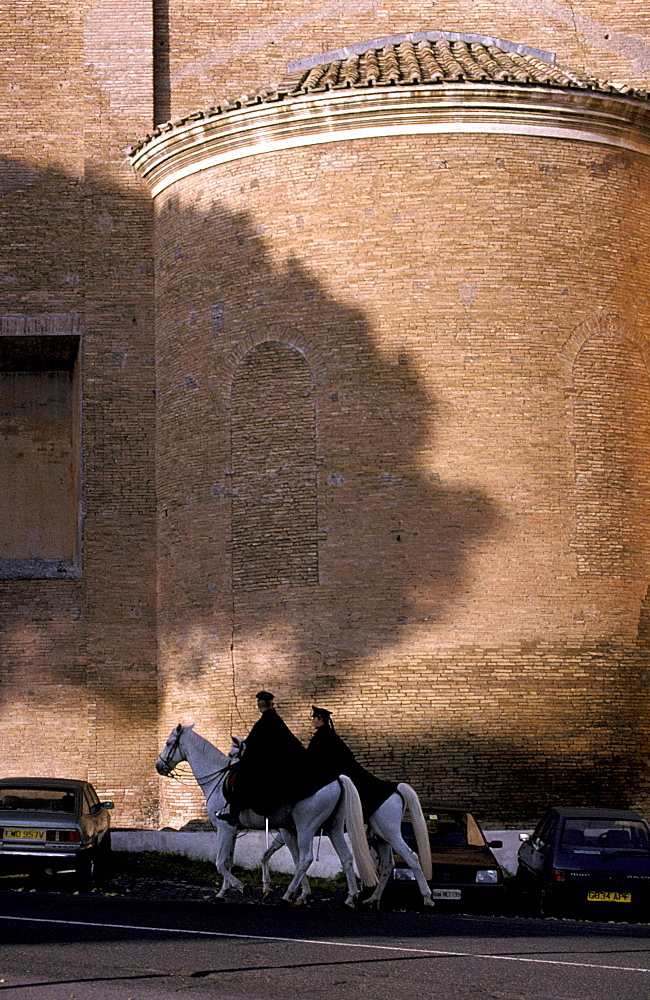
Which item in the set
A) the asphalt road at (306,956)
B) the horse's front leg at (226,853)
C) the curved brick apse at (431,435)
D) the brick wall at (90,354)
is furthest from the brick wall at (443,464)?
the asphalt road at (306,956)

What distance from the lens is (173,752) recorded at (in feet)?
52.6

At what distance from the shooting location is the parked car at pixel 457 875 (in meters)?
14.9

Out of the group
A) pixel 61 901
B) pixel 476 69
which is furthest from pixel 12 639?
pixel 476 69

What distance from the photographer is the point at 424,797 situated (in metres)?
19.5

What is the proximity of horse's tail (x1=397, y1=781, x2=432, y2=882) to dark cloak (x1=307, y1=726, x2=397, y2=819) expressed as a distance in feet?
0.43

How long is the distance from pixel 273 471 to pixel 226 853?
23.8 feet

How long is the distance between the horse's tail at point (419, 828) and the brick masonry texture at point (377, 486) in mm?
4982

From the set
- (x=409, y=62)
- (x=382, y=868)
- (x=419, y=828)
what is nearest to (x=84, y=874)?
(x=382, y=868)

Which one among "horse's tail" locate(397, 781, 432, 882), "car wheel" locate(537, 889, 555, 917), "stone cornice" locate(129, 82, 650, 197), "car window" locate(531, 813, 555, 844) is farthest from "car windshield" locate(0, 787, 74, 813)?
"stone cornice" locate(129, 82, 650, 197)

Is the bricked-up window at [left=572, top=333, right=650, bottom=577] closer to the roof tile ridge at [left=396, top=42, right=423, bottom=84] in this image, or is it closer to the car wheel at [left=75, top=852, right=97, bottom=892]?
the roof tile ridge at [left=396, top=42, right=423, bottom=84]

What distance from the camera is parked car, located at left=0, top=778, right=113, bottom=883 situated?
16.4 m

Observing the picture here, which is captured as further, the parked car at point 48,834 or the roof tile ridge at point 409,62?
the roof tile ridge at point 409,62

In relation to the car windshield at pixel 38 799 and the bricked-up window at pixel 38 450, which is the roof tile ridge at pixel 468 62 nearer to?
the bricked-up window at pixel 38 450

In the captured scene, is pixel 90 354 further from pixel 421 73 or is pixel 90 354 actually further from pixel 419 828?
pixel 419 828
